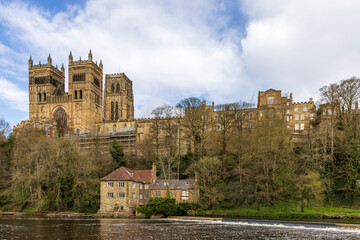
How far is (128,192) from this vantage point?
46.5 metres

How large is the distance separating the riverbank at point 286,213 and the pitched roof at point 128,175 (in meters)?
11.5

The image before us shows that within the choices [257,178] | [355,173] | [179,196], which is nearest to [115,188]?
[179,196]

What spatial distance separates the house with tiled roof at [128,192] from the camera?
4597 cm

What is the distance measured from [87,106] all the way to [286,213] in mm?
76942

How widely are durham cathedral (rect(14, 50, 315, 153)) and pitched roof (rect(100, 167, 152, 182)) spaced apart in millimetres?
22260

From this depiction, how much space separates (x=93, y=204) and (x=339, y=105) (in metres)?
41.3

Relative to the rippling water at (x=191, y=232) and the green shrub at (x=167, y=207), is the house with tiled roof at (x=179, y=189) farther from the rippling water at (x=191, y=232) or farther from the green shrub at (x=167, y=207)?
the rippling water at (x=191, y=232)

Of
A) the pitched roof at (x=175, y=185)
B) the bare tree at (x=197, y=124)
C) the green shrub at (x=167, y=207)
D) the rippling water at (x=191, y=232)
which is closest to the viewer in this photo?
the rippling water at (x=191, y=232)

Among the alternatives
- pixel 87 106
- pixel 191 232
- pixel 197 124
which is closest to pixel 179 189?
pixel 197 124

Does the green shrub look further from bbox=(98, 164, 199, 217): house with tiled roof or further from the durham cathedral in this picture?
the durham cathedral

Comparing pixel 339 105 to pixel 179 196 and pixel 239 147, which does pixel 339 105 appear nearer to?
pixel 239 147

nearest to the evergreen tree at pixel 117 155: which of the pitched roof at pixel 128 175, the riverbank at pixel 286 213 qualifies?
the pitched roof at pixel 128 175

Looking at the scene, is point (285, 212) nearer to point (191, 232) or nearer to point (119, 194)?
point (191, 232)

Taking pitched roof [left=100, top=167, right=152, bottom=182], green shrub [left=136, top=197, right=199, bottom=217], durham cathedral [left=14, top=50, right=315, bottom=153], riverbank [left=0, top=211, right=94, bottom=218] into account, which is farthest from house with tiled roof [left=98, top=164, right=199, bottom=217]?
durham cathedral [left=14, top=50, right=315, bottom=153]
